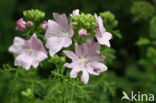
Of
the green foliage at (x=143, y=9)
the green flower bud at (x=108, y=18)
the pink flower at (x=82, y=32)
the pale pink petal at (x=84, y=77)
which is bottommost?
the pale pink petal at (x=84, y=77)

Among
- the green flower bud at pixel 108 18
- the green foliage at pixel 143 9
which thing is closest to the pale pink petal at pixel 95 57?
the green flower bud at pixel 108 18

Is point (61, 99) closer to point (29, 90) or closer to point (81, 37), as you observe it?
point (29, 90)

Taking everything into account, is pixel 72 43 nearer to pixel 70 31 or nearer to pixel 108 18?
pixel 70 31

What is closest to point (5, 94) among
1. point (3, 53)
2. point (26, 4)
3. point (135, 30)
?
point (3, 53)

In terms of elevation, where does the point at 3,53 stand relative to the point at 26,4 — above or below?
below

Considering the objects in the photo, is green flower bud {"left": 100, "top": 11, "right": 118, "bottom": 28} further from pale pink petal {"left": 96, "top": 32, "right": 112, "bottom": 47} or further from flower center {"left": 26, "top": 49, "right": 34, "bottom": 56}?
flower center {"left": 26, "top": 49, "right": 34, "bottom": 56}

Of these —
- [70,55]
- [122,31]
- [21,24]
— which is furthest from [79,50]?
[122,31]

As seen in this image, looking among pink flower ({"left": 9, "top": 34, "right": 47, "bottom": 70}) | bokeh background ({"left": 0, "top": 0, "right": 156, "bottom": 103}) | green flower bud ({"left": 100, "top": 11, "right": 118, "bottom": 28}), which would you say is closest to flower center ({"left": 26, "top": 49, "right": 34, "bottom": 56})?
pink flower ({"left": 9, "top": 34, "right": 47, "bottom": 70})

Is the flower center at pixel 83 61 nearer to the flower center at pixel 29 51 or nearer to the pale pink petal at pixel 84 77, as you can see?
the pale pink petal at pixel 84 77
